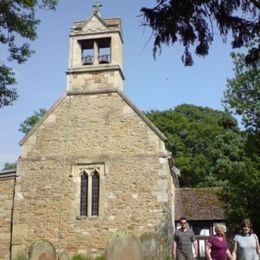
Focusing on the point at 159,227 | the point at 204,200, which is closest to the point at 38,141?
the point at 159,227

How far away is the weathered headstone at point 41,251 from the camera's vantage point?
1238cm

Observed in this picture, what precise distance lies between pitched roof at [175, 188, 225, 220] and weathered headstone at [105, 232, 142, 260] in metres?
13.8

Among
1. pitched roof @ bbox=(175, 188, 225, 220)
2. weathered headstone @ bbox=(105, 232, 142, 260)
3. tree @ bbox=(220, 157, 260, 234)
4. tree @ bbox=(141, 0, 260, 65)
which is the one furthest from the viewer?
pitched roof @ bbox=(175, 188, 225, 220)

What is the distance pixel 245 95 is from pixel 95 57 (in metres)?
7.06

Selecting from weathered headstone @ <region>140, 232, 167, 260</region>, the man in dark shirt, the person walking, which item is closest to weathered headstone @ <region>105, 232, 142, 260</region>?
weathered headstone @ <region>140, 232, 167, 260</region>

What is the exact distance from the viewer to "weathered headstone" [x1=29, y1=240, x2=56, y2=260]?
1238cm

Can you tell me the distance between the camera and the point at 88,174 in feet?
62.9

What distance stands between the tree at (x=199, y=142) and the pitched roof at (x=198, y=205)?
1088 centimetres

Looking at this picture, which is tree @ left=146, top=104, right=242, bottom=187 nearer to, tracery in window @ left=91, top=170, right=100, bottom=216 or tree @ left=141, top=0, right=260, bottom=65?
tracery in window @ left=91, top=170, right=100, bottom=216

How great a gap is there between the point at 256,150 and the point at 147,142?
4.64m

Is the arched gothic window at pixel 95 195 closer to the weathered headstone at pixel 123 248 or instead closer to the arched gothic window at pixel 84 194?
the arched gothic window at pixel 84 194

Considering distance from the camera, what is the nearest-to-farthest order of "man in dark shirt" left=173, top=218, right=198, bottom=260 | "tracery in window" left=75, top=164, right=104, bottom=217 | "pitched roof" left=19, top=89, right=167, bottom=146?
"man in dark shirt" left=173, top=218, right=198, bottom=260 → "tracery in window" left=75, top=164, right=104, bottom=217 → "pitched roof" left=19, top=89, right=167, bottom=146

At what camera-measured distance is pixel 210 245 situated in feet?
31.1

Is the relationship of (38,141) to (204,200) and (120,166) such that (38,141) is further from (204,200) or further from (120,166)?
(204,200)
